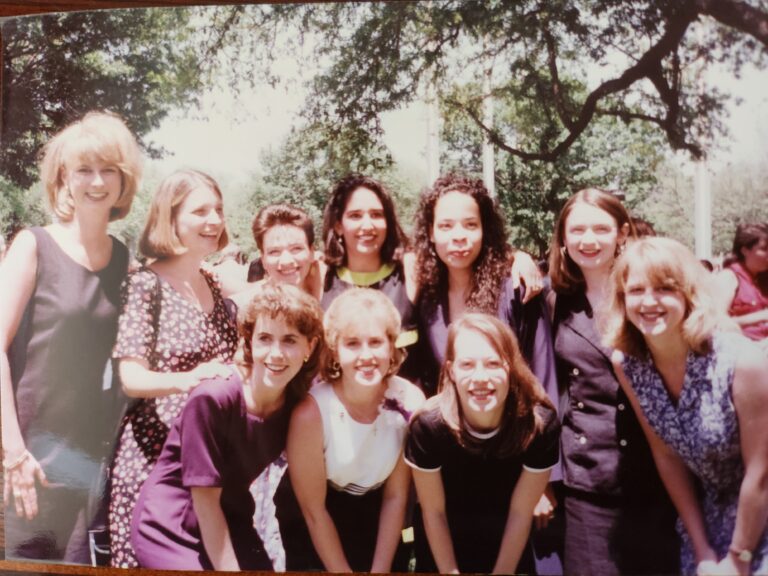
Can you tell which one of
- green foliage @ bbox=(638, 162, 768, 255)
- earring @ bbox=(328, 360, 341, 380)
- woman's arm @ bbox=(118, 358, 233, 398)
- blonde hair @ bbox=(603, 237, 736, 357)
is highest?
green foliage @ bbox=(638, 162, 768, 255)

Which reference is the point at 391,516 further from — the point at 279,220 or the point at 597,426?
the point at 279,220

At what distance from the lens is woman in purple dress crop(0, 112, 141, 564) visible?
220 cm

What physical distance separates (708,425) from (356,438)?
3.34ft

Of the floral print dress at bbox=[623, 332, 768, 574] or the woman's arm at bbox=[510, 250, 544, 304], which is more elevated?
the woman's arm at bbox=[510, 250, 544, 304]

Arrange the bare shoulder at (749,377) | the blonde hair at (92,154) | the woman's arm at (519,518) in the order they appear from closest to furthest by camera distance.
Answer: the bare shoulder at (749,377) < the woman's arm at (519,518) < the blonde hair at (92,154)

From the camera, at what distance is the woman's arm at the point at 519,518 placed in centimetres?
206

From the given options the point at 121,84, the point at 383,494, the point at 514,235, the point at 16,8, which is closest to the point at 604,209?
Answer: the point at 514,235

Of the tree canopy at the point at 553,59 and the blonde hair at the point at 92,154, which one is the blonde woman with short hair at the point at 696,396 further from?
the blonde hair at the point at 92,154

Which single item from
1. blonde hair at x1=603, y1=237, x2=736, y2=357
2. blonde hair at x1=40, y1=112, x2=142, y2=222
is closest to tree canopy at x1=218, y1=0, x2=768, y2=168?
blonde hair at x1=603, y1=237, x2=736, y2=357

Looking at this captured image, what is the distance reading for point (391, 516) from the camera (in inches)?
82.4

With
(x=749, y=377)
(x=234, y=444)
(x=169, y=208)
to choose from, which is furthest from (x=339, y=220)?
(x=749, y=377)

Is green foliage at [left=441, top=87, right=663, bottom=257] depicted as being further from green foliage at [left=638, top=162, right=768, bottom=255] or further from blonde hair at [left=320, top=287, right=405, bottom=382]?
blonde hair at [left=320, top=287, right=405, bottom=382]

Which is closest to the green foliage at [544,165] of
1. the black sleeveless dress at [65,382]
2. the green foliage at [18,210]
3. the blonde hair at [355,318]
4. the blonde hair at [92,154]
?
the blonde hair at [355,318]

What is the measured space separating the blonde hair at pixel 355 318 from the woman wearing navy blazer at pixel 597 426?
49cm
